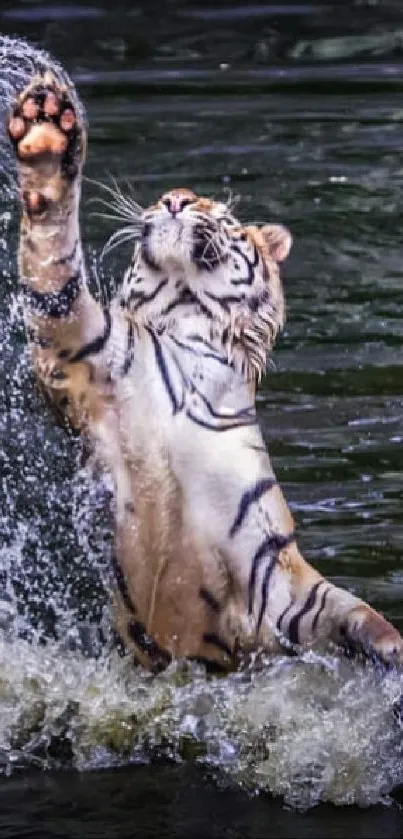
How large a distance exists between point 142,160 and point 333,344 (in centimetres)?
242

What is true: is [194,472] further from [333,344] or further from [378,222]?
[378,222]

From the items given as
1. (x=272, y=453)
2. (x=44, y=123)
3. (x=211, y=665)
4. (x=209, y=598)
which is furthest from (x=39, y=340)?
(x=272, y=453)

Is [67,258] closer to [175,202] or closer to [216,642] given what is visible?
[175,202]

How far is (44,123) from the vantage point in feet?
14.1

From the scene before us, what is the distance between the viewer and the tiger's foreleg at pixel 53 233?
4.29m

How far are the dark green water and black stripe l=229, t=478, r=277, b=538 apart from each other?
274 millimetres

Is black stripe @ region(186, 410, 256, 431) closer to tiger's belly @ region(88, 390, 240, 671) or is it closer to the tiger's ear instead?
tiger's belly @ region(88, 390, 240, 671)

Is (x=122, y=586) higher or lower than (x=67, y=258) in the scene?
lower

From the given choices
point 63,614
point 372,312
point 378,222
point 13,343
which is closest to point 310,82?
point 378,222

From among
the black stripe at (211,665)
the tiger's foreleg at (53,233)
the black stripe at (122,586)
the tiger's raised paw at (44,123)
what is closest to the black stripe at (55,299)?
the tiger's foreleg at (53,233)

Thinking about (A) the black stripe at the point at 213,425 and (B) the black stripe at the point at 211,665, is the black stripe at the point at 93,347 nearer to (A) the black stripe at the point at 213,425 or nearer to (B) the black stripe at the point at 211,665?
(A) the black stripe at the point at 213,425

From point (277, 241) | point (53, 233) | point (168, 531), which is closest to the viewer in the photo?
point (53, 233)

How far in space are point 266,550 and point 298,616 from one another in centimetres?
16

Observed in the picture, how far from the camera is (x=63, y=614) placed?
5.17m
